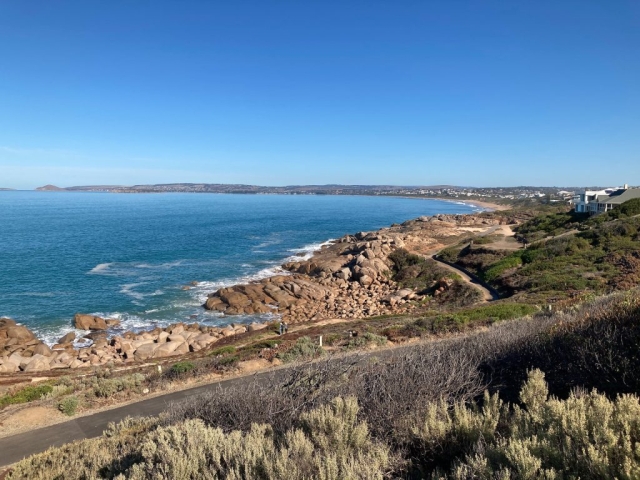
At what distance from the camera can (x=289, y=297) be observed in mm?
37344

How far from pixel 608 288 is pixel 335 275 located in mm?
26169

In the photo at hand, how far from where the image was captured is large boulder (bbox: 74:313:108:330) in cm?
2927

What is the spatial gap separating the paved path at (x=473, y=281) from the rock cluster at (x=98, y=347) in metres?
18.1

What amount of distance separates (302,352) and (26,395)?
1000cm

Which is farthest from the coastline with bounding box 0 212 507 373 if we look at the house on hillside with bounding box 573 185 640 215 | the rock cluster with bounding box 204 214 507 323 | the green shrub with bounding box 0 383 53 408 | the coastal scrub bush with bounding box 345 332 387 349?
the house on hillside with bounding box 573 185 640 215

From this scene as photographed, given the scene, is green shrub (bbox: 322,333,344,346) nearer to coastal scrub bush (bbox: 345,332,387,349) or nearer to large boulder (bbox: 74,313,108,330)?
coastal scrub bush (bbox: 345,332,387,349)

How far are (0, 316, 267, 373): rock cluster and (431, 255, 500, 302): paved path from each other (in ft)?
59.5

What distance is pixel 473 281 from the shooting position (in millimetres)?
34750

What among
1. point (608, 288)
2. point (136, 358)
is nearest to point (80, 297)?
point (136, 358)

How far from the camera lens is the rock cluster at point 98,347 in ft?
76.2

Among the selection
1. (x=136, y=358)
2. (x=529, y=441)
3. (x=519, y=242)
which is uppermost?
(x=529, y=441)

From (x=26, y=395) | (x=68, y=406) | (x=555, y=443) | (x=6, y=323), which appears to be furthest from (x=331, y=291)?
(x=555, y=443)

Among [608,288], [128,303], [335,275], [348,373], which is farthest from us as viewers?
[335,275]

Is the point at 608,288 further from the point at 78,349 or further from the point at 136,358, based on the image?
the point at 78,349
